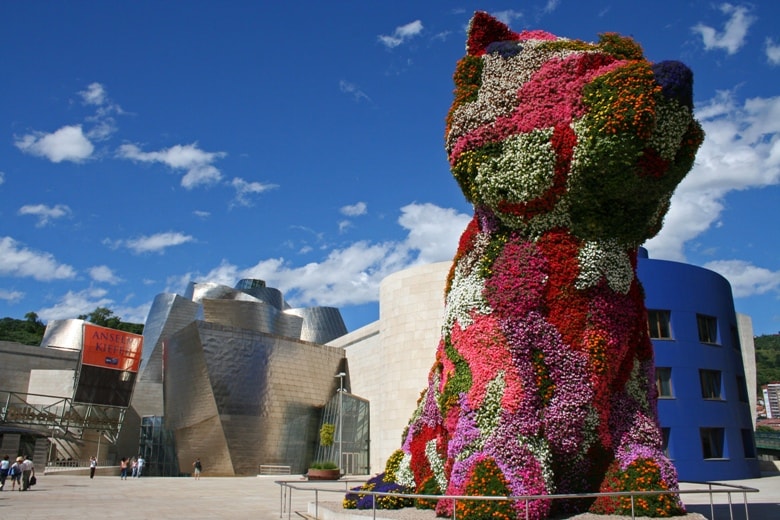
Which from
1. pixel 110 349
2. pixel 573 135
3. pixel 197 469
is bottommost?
pixel 197 469

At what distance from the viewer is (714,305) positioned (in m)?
30.8

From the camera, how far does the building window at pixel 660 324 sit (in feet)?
96.4

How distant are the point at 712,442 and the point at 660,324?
568cm

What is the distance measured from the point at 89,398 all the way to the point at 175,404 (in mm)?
8195

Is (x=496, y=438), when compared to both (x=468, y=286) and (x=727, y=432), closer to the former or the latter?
(x=468, y=286)

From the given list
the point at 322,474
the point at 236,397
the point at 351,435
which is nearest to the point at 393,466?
the point at 322,474

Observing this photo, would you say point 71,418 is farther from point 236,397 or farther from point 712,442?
point 712,442

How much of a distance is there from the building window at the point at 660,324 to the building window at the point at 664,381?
1452 millimetres

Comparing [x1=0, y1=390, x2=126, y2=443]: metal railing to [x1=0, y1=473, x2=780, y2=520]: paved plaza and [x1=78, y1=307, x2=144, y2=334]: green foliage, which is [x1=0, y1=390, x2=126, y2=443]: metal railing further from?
[x1=78, y1=307, x2=144, y2=334]: green foliage

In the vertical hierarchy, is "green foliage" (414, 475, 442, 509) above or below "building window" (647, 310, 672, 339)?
below

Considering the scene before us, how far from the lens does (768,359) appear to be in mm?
141250

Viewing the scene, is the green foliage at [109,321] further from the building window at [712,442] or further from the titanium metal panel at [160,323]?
the building window at [712,442]

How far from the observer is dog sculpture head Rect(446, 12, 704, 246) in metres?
8.94

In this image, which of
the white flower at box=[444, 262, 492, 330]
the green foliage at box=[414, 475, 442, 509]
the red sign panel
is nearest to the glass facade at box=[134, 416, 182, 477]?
the red sign panel
